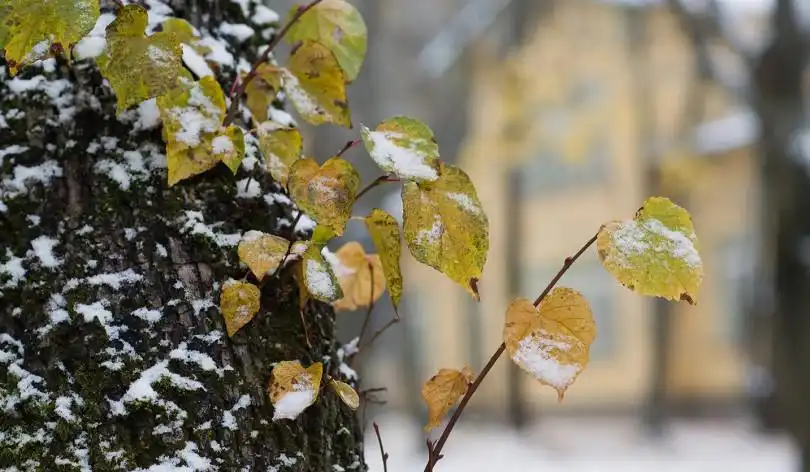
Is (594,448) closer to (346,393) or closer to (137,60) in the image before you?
(346,393)

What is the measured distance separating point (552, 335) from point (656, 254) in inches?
4.3

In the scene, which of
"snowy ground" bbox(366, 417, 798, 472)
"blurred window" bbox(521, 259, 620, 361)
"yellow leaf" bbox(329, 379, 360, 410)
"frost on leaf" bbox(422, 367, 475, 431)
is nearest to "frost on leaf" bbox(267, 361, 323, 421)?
"yellow leaf" bbox(329, 379, 360, 410)

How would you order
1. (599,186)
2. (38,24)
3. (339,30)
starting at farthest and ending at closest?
(599,186) → (339,30) → (38,24)

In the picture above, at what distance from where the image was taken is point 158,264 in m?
0.65

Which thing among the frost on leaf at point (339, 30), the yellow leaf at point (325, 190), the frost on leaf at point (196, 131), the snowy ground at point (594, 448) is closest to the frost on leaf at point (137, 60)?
the frost on leaf at point (196, 131)

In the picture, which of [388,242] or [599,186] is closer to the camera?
[388,242]

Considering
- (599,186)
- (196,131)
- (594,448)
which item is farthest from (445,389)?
(599,186)

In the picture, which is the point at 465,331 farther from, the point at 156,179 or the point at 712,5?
the point at 156,179

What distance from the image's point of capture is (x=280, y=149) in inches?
26.8

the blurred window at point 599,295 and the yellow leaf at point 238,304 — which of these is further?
the blurred window at point 599,295

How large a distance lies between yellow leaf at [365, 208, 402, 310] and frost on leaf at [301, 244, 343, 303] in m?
0.06

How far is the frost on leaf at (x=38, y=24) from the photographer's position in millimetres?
553

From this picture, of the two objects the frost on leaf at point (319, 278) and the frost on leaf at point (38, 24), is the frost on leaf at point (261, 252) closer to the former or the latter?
the frost on leaf at point (319, 278)

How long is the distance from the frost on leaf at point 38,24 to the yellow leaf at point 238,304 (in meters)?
0.24
